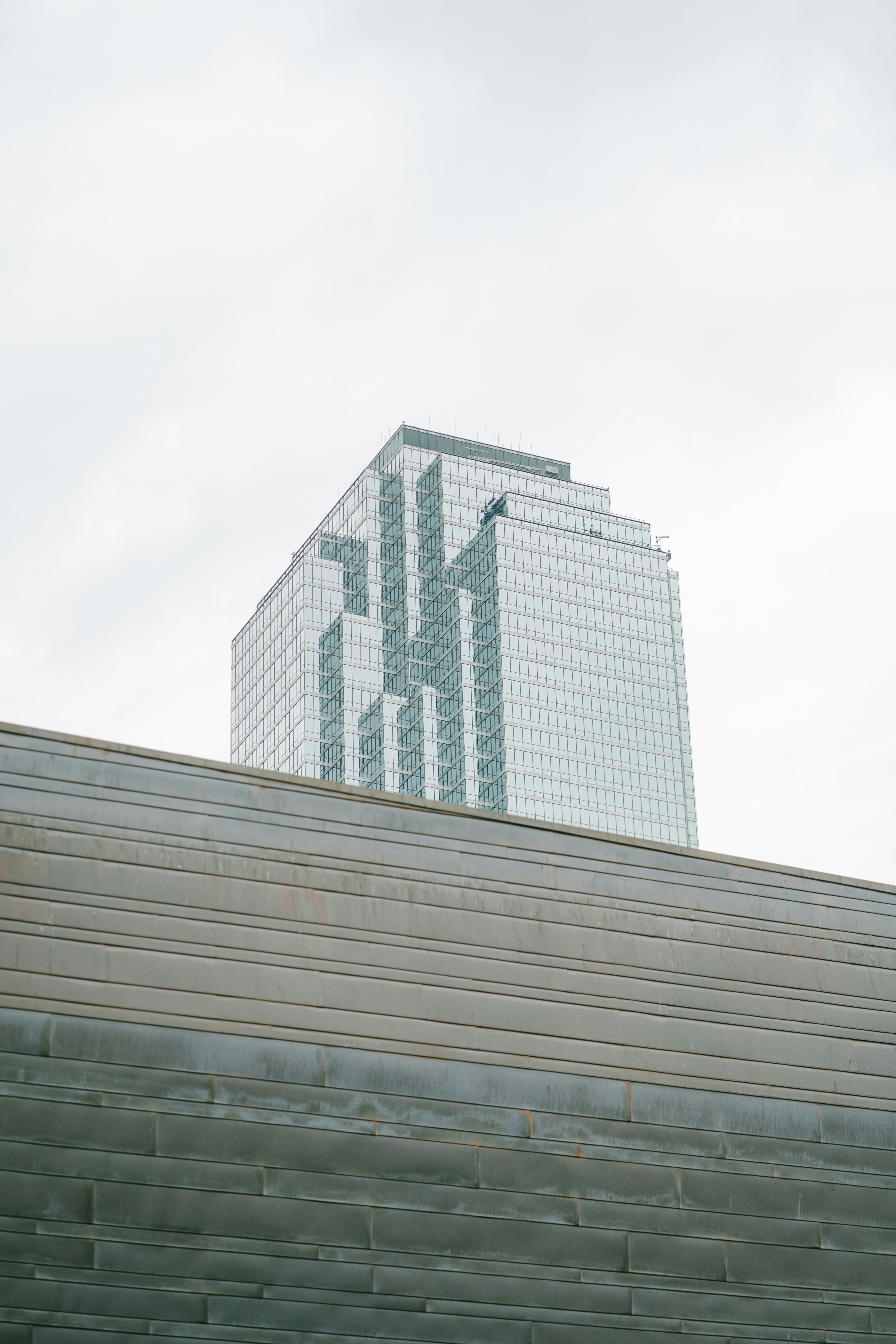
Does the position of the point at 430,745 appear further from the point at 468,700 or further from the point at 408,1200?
the point at 408,1200

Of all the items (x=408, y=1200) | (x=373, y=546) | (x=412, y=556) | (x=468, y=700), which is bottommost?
(x=408, y=1200)

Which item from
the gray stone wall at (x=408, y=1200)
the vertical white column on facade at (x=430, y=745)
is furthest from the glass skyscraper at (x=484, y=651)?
the gray stone wall at (x=408, y=1200)

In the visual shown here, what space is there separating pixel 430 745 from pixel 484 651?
12851 millimetres

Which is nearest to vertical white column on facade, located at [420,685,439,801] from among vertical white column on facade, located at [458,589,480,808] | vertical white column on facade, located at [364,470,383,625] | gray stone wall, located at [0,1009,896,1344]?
vertical white column on facade, located at [458,589,480,808]

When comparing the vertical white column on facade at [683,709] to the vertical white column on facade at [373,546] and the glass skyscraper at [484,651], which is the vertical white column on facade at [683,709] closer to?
the glass skyscraper at [484,651]

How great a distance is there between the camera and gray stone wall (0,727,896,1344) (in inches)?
493

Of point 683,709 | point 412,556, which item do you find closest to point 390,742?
point 412,556

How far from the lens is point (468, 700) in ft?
573

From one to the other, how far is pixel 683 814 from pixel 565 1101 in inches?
6510

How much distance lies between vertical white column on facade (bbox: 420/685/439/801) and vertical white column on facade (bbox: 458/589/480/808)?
399cm

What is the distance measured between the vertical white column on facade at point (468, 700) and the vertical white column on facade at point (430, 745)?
3990 mm

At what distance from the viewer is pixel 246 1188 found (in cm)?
1288

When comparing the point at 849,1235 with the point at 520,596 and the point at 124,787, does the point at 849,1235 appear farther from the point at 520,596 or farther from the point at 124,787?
the point at 520,596

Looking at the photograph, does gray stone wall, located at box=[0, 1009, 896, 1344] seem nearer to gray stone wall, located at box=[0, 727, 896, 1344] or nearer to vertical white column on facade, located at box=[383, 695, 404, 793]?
gray stone wall, located at box=[0, 727, 896, 1344]
